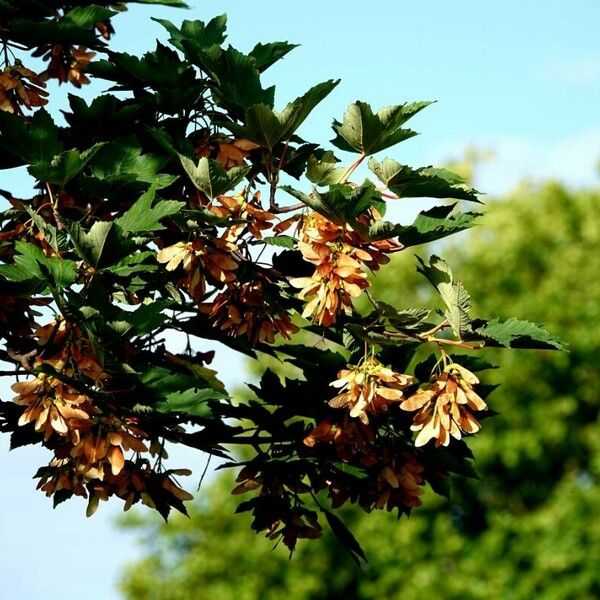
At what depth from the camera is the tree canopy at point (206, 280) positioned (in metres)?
3.09

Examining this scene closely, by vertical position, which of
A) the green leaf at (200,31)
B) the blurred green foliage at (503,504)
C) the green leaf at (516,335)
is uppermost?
the blurred green foliage at (503,504)

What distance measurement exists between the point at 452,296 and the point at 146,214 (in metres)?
0.83

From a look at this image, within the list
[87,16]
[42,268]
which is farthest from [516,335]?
[87,16]

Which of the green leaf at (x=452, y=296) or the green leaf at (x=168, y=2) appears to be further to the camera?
the green leaf at (x=168, y=2)

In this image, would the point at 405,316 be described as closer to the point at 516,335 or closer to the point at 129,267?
Result: the point at 516,335

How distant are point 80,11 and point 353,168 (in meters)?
1.00

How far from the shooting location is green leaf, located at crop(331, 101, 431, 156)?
123 inches

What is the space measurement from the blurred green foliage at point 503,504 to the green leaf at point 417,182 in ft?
54.4

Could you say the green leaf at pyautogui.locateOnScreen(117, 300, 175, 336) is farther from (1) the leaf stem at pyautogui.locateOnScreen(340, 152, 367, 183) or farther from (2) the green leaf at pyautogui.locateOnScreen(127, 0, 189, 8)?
(2) the green leaf at pyautogui.locateOnScreen(127, 0, 189, 8)

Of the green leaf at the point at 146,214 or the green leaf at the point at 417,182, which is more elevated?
the green leaf at the point at 146,214

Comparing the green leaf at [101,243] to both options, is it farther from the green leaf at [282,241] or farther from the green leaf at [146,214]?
the green leaf at [282,241]

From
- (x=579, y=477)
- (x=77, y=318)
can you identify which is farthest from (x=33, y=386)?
(x=579, y=477)

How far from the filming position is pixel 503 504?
73.2 feet

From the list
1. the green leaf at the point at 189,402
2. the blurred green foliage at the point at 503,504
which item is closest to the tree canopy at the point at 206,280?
the green leaf at the point at 189,402
